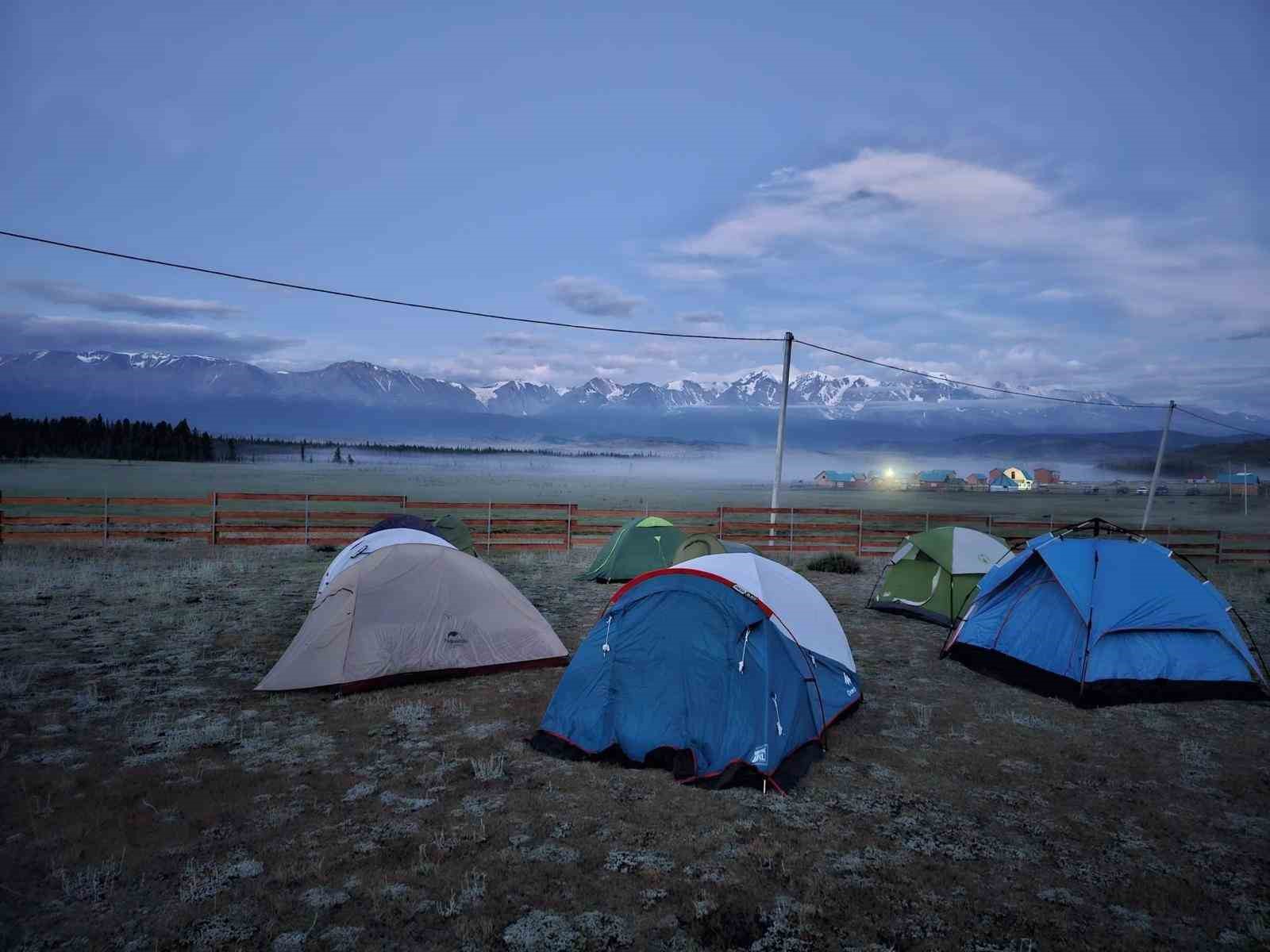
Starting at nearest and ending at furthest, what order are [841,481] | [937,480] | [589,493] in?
1. [589,493]
2. [937,480]
3. [841,481]

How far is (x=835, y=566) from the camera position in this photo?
1906 cm

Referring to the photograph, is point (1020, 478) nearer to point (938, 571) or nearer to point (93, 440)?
point (938, 571)

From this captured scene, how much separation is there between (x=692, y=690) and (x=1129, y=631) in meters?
5.71

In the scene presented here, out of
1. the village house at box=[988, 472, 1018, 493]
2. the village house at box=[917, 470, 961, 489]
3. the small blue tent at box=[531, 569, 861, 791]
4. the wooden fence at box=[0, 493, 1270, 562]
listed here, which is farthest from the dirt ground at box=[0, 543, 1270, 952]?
the village house at box=[917, 470, 961, 489]

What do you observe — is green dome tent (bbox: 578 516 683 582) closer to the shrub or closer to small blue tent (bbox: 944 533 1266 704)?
the shrub

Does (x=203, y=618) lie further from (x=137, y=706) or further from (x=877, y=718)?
(x=877, y=718)

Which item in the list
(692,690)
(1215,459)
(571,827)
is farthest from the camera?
(1215,459)

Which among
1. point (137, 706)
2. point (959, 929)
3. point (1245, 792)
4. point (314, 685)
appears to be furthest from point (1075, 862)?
point (137, 706)

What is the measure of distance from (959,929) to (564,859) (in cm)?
244

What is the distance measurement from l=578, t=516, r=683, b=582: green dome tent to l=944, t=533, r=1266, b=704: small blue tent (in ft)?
27.2

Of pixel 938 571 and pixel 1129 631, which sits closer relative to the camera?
pixel 1129 631

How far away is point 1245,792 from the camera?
6.05m

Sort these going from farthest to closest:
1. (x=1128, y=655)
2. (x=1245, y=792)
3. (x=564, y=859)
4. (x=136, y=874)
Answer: (x=1128, y=655), (x=1245, y=792), (x=564, y=859), (x=136, y=874)

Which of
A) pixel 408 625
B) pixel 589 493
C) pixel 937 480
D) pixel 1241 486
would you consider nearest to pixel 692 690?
pixel 408 625
